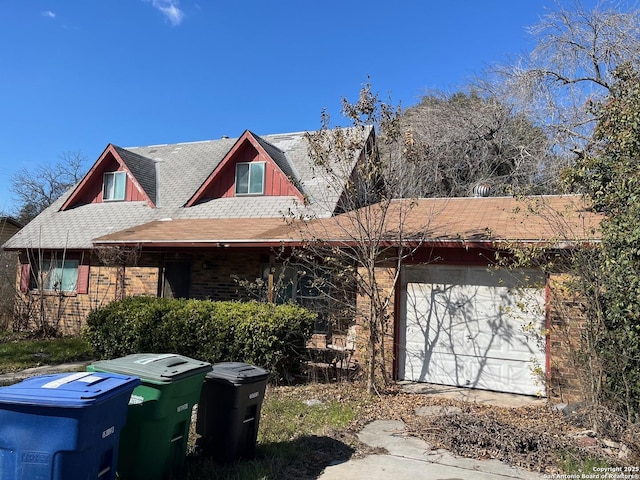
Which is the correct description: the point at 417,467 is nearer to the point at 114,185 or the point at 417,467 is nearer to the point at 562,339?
the point at 562,339

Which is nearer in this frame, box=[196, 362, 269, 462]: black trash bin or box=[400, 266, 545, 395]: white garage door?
box=[196, 362, 269, 462]: black trash bin

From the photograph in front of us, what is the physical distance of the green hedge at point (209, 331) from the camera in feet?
27.3

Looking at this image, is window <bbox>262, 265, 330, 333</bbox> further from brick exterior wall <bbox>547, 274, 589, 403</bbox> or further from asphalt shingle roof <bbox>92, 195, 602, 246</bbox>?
brick exterior wall <bbox>547, 274, 589, 403</bbox>

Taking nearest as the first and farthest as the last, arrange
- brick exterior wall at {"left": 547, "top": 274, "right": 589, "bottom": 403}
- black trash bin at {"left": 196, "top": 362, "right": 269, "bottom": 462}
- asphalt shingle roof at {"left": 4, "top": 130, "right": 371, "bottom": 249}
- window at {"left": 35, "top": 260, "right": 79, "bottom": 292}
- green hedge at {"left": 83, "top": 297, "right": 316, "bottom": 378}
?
black trash bin at {"left": 196, "top": 362, "right": 269, "bottom": 462} → brick exterior wall at {"left": 547, "top": 274, "right": 589, "bottom": 403} → green hedge at {"left": 83, "top": 297, "right": 316, "bottom": 378} → asphalt shingle roof at {"left": 4, "top": 130, "right": 371, "bottom": 249} → window at {"left": 35, "top": 260, "right": 79, "bottom": 292}

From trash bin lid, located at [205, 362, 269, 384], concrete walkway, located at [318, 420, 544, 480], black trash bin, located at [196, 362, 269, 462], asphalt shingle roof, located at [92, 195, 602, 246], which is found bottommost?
concrete walkway, located at [318, 420, 544, 480]

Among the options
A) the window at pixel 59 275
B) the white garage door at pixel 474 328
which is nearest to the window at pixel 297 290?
the white garage door at pixel 474 328

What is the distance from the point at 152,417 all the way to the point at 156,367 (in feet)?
1.32

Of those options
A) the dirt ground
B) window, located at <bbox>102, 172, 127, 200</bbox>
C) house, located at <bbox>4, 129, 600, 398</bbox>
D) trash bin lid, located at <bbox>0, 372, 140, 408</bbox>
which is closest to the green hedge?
house, located at <bbox>4, 129, 600, 398</bbox>

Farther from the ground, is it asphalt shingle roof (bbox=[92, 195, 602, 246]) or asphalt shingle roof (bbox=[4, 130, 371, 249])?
asphalt shingle roof (bbox=[4, 130, 371, 249])

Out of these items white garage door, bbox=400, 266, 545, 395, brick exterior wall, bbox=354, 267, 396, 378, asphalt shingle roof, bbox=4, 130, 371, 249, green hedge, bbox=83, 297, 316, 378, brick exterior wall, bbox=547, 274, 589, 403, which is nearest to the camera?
brick exterior wall, bbox=547, 274, 589, 403

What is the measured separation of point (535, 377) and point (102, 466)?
698 centimetres

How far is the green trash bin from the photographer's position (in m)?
3.82

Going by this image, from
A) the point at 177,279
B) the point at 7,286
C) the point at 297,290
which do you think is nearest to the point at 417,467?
the point at 297,290

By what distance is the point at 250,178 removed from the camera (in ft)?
48.0
